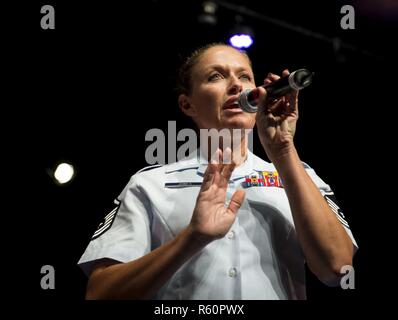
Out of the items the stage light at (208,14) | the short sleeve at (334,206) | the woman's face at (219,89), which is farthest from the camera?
the stage light at (208,14)

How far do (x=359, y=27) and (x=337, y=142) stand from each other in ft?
2.40

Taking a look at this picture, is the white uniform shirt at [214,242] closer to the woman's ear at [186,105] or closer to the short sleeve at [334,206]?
the short sleeve at [334,206]

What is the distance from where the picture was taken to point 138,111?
2.89 m

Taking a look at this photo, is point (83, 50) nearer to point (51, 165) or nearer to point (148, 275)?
point (51, 165)

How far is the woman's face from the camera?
159 centimetres

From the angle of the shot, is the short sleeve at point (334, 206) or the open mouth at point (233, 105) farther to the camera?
the open mouth at point (233, 105)

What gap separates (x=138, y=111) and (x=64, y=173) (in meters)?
0.62

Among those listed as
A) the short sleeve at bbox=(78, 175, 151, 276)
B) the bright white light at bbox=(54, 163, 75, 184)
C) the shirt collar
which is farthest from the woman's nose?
the bright white light at bbox=(54, 163, 75, 184)

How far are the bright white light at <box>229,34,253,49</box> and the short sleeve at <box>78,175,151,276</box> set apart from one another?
1.59 meters

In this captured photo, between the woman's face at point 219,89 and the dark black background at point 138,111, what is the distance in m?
0.99

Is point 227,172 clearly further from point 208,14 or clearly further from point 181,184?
point 208,14

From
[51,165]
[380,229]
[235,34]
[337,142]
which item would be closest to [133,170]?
[51,165]

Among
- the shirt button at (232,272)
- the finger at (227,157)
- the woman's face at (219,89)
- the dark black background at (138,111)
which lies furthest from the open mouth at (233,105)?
the dark black background at (138,111)

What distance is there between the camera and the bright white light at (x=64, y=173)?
9.43 ft
